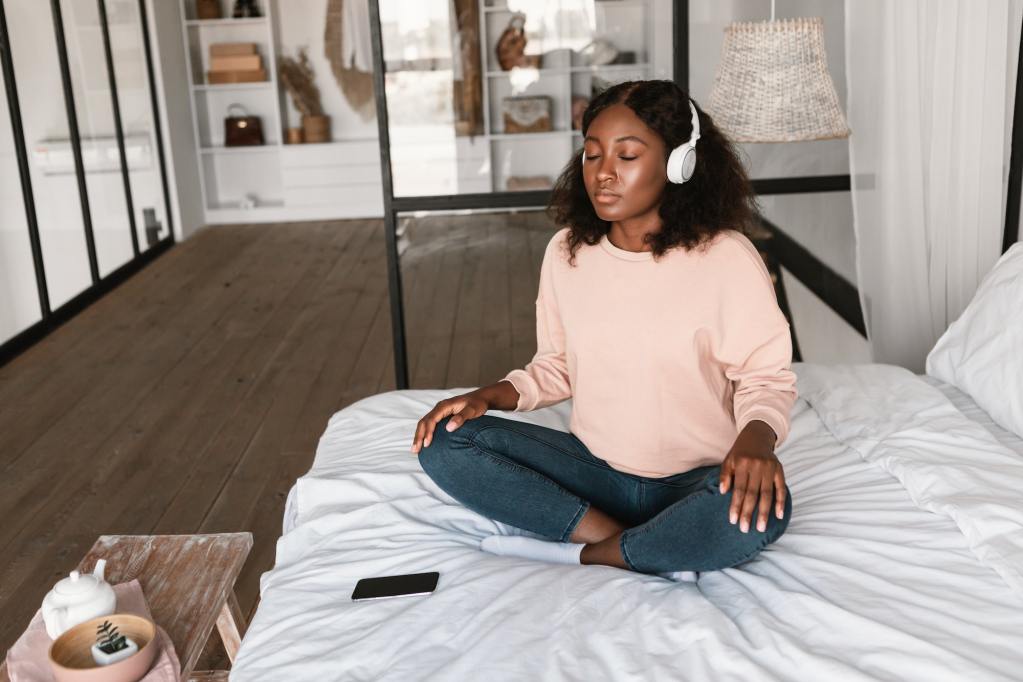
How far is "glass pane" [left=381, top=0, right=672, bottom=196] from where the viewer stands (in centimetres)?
283

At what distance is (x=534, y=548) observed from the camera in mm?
1579

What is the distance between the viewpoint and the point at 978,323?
1.95m

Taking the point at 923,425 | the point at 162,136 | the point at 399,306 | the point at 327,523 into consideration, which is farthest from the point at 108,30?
the point at 923,425

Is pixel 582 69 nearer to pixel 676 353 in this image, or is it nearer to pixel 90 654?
pixel 676 353

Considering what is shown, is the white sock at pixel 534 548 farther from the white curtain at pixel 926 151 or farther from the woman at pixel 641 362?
the white curtain at pixel 926 151

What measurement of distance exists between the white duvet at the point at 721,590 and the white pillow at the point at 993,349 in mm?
66

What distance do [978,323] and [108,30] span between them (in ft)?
15.0

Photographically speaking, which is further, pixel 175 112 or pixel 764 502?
pixel 175 112

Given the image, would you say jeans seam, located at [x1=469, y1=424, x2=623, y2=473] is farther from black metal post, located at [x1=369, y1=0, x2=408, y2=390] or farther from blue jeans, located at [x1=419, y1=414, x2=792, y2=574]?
black metal post, located at [x1=369, y1=0, x2=408, y2=390]

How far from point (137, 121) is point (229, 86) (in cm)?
95

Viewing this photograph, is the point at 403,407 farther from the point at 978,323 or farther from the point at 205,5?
the point at 205,5

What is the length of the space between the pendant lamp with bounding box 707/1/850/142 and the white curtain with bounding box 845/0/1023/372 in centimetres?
9

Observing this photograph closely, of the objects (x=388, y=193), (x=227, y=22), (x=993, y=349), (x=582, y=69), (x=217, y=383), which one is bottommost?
(x=217, y=383)

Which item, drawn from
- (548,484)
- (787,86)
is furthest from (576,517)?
(787,86)
